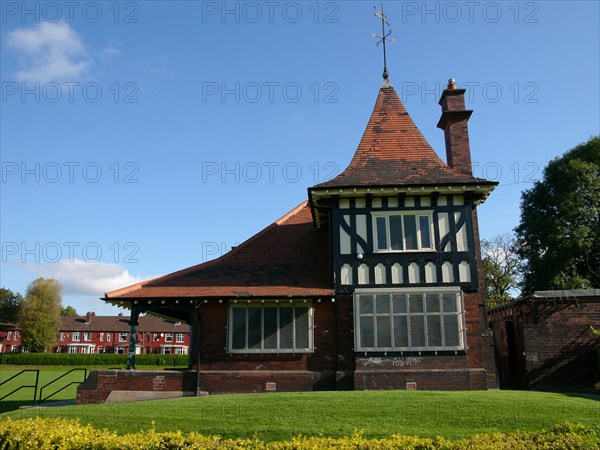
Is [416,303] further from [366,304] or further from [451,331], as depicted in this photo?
[366,304]

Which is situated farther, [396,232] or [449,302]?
[396,232]

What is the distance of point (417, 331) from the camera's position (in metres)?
15.9

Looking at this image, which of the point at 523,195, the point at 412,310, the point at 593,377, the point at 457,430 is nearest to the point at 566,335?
the point at 593,377

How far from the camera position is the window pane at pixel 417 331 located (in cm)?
1585

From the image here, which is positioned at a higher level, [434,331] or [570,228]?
[570,228]

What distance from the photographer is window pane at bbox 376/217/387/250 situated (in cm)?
1645

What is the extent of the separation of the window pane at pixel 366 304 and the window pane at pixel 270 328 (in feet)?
8.93

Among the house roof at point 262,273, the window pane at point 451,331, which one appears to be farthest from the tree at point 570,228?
the house roof at point 262,273

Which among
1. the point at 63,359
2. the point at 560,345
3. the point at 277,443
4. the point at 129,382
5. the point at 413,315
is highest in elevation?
the point at 413,315

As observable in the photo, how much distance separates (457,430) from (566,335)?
26.8 feet

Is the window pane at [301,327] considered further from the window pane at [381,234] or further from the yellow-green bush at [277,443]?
the yellow-green bush at [277,443]

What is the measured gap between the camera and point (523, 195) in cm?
3647

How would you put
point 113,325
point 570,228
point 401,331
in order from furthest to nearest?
point 113,325 < point 570,228 < point 401,331

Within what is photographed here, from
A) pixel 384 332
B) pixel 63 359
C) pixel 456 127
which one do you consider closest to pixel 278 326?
pixel 384 332
